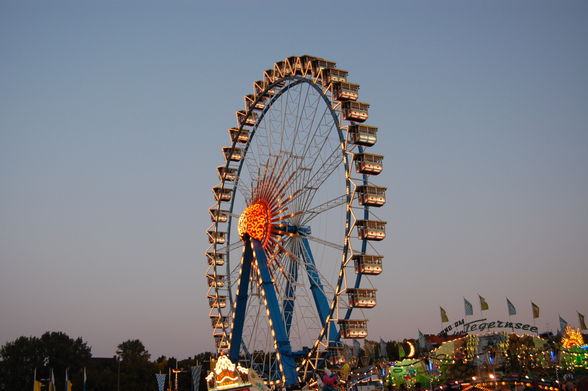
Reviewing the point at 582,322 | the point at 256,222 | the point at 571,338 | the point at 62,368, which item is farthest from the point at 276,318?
the point at 62,368

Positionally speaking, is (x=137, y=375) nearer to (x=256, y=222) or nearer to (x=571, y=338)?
(x=256, y=222)

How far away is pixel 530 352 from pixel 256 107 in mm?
24721

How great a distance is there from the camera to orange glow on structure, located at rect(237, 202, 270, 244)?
38.6 metres

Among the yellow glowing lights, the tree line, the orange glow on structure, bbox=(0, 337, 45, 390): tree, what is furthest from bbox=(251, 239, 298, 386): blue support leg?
bbox=(0, 337, 45, 390): tree

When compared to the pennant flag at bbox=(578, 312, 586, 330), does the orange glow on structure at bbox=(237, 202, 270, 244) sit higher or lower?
higher

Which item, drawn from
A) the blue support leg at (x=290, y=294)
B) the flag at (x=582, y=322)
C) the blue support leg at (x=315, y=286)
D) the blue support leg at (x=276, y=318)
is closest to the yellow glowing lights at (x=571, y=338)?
the flag at (x=582, y=322)

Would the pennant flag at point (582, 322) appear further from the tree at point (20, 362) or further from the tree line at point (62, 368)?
the tree at point (20, 362)

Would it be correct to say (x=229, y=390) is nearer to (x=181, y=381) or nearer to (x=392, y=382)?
(x=392, y=382)

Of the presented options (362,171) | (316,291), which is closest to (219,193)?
(316,291)

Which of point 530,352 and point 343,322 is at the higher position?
point 343,322

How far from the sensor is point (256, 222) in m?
39.0

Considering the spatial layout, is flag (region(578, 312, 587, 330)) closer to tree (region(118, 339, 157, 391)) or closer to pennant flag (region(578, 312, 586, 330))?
pennant flag (region(578, 312, 586, 330))

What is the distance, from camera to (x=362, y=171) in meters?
32.8

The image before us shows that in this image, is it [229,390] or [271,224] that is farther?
[271,224]
